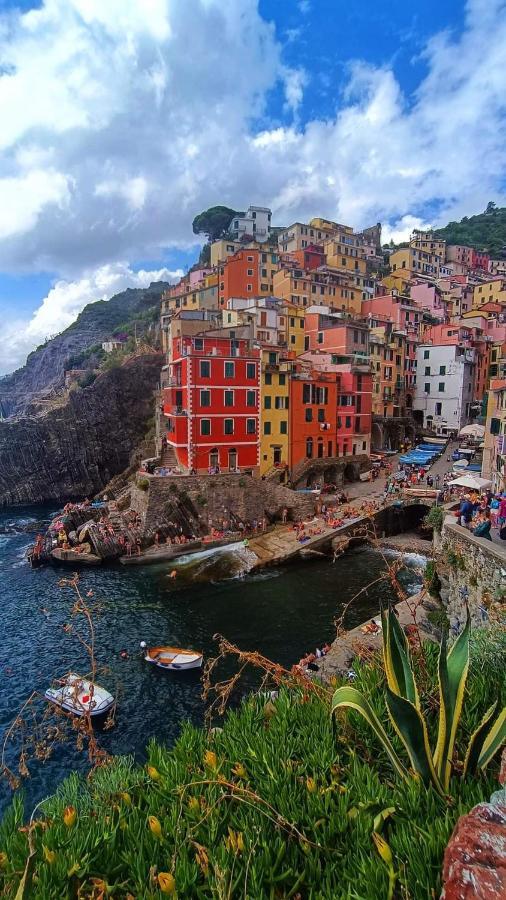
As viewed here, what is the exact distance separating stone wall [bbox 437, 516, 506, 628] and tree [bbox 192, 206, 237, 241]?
91194 millimetres

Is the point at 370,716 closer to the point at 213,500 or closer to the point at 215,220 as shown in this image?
the point at 213,500

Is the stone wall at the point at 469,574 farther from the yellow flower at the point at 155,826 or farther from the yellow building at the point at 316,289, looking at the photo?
the yellow building at the point at 316,289

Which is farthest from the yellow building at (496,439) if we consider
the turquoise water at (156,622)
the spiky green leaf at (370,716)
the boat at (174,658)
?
the spiky green leaf at (370,716)

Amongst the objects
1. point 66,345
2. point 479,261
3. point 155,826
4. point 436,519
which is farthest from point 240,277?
point 66,345

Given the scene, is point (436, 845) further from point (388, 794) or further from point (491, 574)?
point (491, 574)

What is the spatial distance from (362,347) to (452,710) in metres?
45.5

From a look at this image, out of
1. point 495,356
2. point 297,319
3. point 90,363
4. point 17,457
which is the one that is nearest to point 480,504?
point 297,319

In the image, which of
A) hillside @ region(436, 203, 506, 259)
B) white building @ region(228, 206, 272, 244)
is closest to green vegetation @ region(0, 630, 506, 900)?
white building @ region(228, 206, 272, 244)

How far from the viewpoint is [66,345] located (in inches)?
4208

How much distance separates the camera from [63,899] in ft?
13.2

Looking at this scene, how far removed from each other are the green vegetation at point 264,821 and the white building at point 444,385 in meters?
49.6

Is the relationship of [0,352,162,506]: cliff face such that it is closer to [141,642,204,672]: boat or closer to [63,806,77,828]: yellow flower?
[141,642,204,672]: boat

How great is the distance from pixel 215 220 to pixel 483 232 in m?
63.9

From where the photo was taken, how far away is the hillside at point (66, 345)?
104 m
